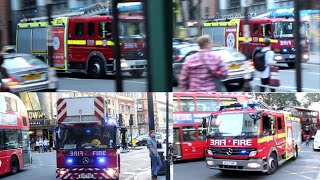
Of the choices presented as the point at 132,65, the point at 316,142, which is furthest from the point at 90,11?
the point at 316,142

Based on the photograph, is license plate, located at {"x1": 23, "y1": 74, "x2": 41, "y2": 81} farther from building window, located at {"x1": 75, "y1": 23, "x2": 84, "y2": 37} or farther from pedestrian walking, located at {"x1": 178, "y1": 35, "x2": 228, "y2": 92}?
pedestrian walking, located at {"x1": 178, "y1": 35, "x2": 228, "y2": 92}

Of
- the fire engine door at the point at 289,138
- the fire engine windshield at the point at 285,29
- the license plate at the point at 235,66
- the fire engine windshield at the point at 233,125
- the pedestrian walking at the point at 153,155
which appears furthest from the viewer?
the fire engine windshield at the point at 233,125

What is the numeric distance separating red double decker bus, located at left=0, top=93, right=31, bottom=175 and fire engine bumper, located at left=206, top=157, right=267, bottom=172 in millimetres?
1278

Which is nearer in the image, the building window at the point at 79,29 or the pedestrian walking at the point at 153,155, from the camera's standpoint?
the building window at the point at 79,29

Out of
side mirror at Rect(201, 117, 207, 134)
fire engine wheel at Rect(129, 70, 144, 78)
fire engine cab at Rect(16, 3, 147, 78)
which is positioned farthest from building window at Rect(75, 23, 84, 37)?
side mirror at Rect(201, 117, 207, 134)

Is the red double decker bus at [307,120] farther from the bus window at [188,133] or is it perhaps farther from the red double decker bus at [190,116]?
the bus window at [188,133]

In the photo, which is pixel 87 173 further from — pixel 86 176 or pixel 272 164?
pixel 272 164

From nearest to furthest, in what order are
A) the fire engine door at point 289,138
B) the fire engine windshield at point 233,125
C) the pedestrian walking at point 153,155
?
the pedestrian walking at point 153,155, the fire engine door at point 289,138, the fire engine windshield at point 233,125

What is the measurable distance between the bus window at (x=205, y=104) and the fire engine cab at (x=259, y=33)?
1.35ft

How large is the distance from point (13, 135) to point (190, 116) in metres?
1.24

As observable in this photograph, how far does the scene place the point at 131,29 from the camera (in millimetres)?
2502

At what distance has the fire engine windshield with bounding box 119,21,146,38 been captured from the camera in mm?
2504

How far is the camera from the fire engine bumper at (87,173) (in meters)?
2.54

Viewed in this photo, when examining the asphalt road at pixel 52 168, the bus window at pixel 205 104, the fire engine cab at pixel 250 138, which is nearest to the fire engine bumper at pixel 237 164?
the fire engine cab at pixel 250 138
